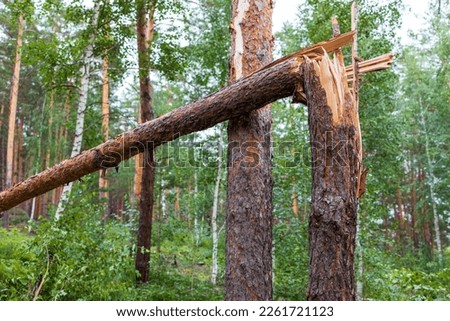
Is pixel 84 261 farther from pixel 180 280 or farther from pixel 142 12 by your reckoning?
pixel 142 12

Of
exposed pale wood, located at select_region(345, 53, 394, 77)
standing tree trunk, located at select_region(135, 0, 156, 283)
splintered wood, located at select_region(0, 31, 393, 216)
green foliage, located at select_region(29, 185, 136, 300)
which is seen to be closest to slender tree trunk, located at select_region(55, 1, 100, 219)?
standing tree trunk, located at select_region(135, 0, 156, 283)

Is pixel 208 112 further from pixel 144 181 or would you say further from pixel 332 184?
pixel 144 181

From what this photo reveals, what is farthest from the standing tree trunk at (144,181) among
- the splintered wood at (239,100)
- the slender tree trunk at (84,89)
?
the splintered wood at (239,100)

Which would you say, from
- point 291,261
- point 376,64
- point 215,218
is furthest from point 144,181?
point 376,64

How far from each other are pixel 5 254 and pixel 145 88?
181 inches

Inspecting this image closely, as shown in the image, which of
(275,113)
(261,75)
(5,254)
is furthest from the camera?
(275,113)

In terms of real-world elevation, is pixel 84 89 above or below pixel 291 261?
above

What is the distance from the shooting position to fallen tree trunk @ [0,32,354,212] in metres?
2.59

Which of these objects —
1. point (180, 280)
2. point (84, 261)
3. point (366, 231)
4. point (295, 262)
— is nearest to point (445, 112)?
point (366, 231)

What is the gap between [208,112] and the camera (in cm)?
283

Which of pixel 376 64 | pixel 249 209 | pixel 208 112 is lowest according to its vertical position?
pixel 249 209

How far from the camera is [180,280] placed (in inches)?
356

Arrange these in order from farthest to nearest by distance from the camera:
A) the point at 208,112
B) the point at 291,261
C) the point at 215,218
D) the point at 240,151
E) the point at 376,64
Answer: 1. the point at 215,218
2. the point at 291,261
3. the point at 240,151
4. the point at 208,112
5. the point at 376,64

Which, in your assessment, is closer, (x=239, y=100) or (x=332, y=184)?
(x=332, y=184)
